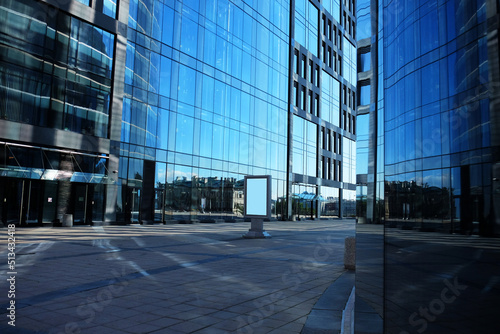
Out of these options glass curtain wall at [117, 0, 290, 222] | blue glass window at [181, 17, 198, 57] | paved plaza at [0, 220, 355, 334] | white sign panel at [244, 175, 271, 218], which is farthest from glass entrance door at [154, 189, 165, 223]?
paved plaza at [0, 220, 355, 334]

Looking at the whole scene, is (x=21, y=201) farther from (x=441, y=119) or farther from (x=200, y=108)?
(x=441, y=119)

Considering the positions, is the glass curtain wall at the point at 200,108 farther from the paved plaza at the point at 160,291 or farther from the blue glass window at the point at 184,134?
the paved plaza at the point at 160,291

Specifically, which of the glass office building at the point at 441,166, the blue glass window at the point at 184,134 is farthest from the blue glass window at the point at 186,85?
the glass office building at the point at 441,166

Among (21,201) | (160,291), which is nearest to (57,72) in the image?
(21,201)

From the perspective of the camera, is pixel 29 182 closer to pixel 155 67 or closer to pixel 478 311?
pixel 155 67

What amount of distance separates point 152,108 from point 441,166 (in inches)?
1142

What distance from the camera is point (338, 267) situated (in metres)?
9.67

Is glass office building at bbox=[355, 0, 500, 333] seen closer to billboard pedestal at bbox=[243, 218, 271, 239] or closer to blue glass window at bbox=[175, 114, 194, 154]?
billboard pedestal at bbox=[243, 218, 271, 239]

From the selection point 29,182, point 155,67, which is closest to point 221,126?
point 155,67

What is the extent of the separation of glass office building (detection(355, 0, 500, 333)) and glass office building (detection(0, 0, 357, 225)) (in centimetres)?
995

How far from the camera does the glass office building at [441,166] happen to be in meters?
1.10

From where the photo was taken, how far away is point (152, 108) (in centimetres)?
2877

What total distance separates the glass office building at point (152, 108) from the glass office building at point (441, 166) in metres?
9.95

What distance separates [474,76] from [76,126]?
2552 cm
